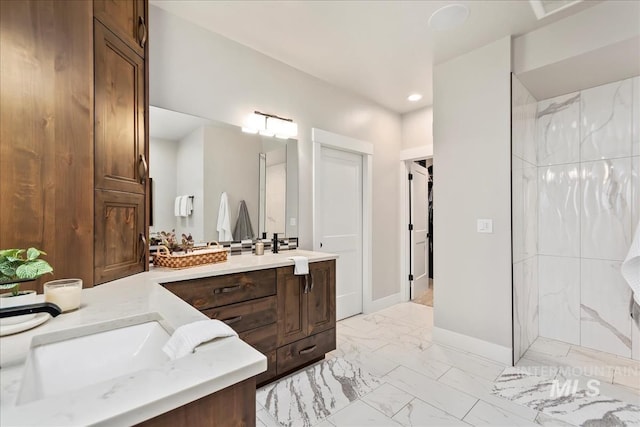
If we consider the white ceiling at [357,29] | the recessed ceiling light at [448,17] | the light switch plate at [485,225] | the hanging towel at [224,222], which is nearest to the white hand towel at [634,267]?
the light switch plate at [485,225]

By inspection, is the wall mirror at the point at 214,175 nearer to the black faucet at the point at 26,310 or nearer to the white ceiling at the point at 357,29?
the white ceiling at the point at 357,29

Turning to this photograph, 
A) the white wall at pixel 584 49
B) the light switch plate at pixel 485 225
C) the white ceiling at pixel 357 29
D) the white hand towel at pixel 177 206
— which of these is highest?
the white ceiling at pixel 357 29

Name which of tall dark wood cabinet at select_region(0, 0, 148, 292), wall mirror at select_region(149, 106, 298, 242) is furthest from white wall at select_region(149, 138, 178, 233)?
tall dark wood cabinet at select_region(0, 0, 148, 292)

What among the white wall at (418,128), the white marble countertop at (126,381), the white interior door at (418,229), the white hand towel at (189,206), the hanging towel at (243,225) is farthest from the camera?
the white interior door at (418,229)

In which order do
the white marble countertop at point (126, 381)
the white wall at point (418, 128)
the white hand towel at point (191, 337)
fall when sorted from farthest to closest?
the white wall at point (418, 128) < the white hand towel at point (191, 337) < the white marble countertop at point (126, 381)

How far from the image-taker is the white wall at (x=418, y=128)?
3.73 meters

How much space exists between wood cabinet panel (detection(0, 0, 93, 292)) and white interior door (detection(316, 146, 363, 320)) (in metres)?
2.01

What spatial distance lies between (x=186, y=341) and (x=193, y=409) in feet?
0.54

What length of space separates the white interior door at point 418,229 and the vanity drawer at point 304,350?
6.89ft

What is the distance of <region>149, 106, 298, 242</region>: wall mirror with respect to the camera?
207 cm

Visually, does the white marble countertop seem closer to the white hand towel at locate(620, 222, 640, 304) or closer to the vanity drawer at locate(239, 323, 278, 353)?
the vanity drawer at locate(239, 323, 278, 353)

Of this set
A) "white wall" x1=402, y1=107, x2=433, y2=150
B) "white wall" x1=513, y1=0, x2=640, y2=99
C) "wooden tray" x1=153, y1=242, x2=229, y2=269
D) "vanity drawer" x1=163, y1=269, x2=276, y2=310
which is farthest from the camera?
"white wall" x1=402, y1=107, x2=433, y2=150

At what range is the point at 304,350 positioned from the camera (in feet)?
7.13

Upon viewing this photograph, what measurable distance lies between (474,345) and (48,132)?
3111 mm
